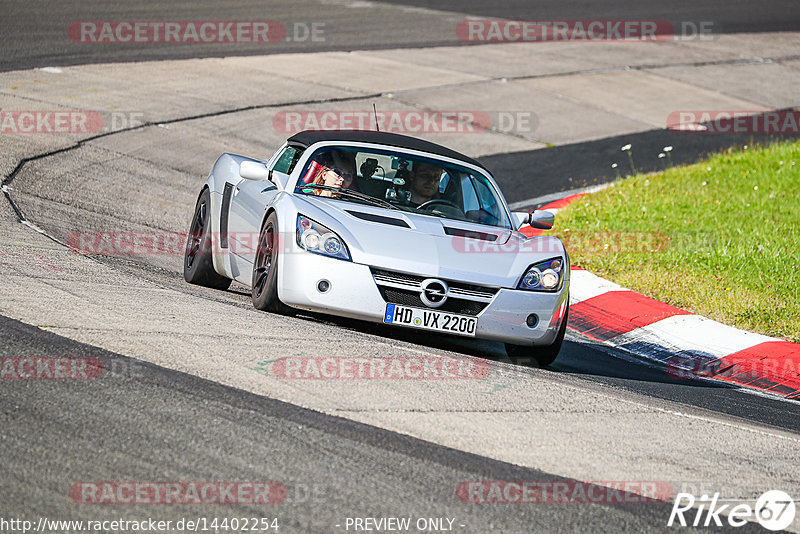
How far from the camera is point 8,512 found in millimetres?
3750

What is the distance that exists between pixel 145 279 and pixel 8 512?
4420mm

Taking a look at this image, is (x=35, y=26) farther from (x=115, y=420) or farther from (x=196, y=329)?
(x=115, y=420)

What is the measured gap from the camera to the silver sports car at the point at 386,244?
6.66 metres

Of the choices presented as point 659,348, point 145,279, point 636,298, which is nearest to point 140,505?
point 145,279
